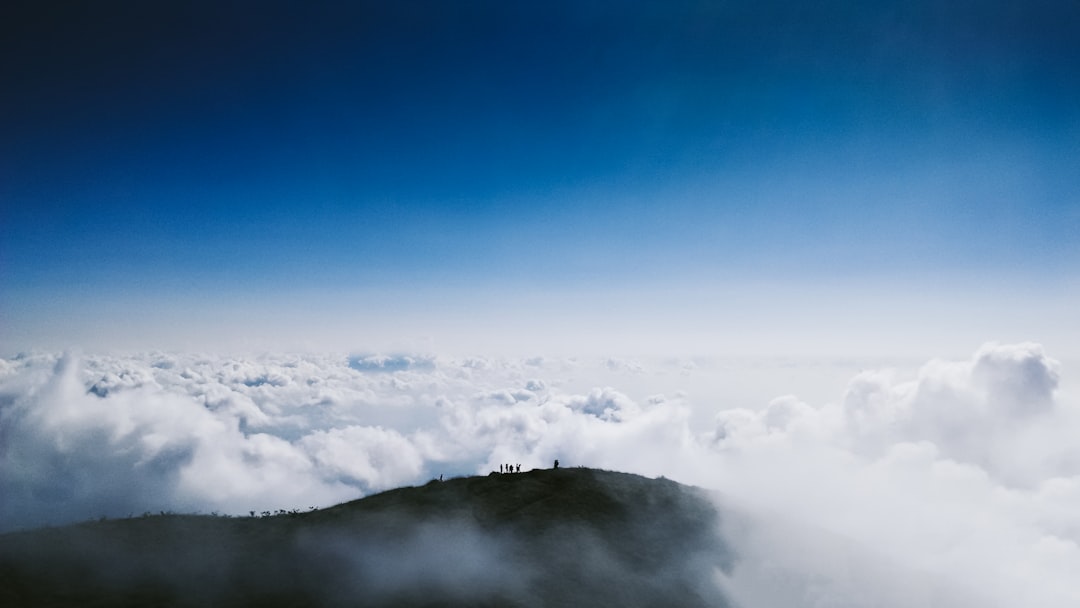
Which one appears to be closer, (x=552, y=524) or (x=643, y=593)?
(x=643, y=593)

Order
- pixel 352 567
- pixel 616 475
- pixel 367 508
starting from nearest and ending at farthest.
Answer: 1. pixel 352 567
2. pixel 367 508
3. pixel 616 475

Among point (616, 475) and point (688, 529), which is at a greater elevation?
point (616, 475)

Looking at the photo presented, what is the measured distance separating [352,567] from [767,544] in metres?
52.3

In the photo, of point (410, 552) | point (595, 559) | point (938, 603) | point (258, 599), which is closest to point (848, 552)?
point (938, 603)

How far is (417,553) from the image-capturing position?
58.5 meters

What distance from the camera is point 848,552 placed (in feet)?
234

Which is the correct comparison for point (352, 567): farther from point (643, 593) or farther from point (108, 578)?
point (643, 593)

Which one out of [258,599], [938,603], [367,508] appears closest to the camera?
[258,599]

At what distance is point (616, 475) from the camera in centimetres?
7869

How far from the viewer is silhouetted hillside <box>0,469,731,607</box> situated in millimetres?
48094

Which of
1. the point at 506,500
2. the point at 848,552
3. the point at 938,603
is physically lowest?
the point at 938,603

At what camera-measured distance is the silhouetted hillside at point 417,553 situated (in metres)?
48.1

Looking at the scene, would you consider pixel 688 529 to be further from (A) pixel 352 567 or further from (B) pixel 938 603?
(A) pixel 352 567

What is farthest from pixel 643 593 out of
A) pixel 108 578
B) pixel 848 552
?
pixel 108 578
